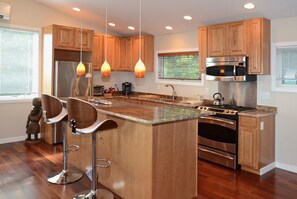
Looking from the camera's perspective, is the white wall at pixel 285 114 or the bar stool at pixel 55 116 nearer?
the bar stool at pixel 55 116

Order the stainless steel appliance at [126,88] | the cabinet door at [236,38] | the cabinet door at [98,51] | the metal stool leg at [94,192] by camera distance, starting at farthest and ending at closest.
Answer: the stainless steel appliance at [126,88] → the cabinet door at [98,51] → the cabinet door at [236,38] → the metal stool leg at [94,192]

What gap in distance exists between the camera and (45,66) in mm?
5945

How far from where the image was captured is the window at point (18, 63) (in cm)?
573

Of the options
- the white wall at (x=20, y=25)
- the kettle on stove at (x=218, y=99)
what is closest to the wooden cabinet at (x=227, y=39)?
the kettle on stove at (x=218, y=99)

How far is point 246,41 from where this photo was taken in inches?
172

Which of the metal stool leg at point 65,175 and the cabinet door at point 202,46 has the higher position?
the cabinet door at point 202,46

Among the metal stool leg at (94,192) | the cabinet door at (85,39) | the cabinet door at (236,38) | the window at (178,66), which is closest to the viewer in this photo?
the metal stool leg at (94,192)

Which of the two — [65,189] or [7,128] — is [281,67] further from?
[7,128]

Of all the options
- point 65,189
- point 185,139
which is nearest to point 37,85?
point 65,189

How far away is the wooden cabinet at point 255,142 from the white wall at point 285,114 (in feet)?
0.60

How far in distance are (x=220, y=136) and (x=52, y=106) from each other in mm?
2694

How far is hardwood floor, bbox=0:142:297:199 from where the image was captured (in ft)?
11.1

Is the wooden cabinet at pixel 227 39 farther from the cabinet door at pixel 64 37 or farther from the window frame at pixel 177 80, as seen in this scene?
the cabinet door at pixel 64 37

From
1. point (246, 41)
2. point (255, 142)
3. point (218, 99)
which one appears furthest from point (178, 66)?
point (255, 142)
